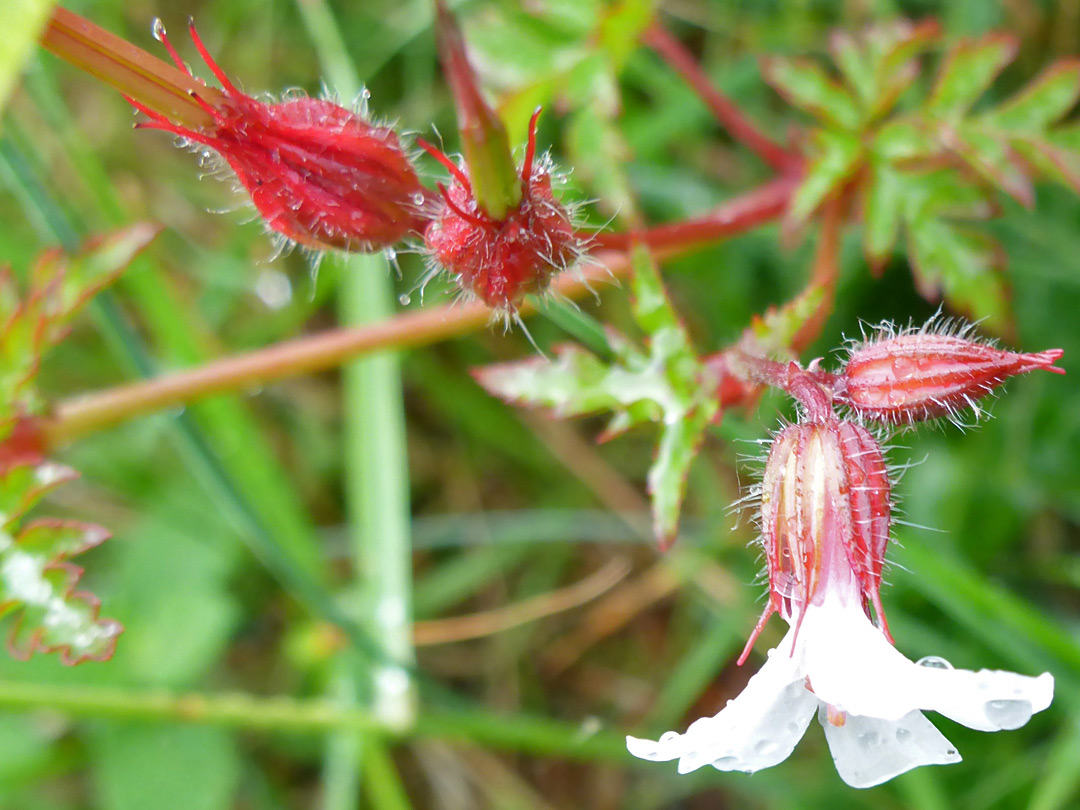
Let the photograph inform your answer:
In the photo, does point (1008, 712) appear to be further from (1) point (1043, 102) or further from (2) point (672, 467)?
(1) point (1043, 102)

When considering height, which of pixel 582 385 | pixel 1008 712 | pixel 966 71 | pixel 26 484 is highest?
pixel 966 71

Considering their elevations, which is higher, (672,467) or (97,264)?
(97,264)

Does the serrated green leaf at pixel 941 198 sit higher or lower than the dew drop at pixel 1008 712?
higher

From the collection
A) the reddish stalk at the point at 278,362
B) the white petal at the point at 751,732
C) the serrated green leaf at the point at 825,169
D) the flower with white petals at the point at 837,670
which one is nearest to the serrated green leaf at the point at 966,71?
the serrated green leaf at the point at 825,169

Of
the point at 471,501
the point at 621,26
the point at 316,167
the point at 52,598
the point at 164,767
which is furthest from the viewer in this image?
the point at 471,501

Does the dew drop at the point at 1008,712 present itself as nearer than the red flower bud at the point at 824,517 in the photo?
Yes

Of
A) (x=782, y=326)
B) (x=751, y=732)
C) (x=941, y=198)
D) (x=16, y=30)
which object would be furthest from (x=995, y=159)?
(x=16, y=30)

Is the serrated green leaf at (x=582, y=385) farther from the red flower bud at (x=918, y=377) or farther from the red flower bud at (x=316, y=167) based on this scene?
the red flower bud at (x=316, y=167)

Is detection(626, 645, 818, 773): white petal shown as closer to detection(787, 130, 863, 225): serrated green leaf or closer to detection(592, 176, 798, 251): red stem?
detection(592, 176, 798, 251): red stem

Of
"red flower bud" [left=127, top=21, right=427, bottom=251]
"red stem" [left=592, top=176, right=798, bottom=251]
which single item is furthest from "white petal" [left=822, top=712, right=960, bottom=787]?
"red stem" [left=592, top=176, right=798, bottom=251]
